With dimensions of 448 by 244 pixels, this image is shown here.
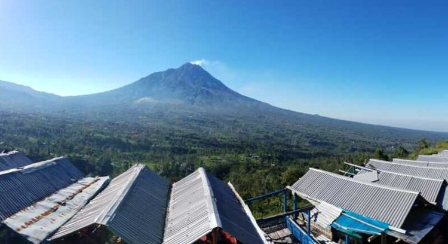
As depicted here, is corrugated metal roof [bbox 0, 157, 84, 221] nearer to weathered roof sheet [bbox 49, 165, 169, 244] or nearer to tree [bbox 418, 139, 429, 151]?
weathered roof sheet [bbox 49, 165, 169, 244]

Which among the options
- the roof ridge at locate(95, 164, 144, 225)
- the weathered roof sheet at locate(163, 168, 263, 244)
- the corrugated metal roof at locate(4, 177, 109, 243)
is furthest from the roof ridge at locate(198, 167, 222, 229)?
the corrugated metal roof at locate(4, 177, 109, 243)

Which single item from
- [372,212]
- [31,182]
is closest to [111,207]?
[31,182]

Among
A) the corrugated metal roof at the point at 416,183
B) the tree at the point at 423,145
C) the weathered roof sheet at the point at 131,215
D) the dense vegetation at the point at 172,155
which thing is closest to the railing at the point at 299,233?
the weathered roof sheet at the point at 131,215

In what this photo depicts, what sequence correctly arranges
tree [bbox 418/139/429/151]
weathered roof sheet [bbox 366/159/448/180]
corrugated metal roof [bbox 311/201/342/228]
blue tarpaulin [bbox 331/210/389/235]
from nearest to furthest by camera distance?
blue tarpaulin [bbox 331/210/389/235], corrugated metal roof [bbox 311/201/342/228], weathered roof sheet [bbox 366/159/448/180], tree [bbox 418/139/429/151]

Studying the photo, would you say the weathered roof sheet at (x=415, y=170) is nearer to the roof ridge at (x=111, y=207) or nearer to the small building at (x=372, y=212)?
the small building at (x=372, y=212)

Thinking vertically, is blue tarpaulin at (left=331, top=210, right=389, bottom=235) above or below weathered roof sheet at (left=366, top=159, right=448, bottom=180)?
below

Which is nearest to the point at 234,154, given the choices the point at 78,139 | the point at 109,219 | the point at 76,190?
the point at 78,139

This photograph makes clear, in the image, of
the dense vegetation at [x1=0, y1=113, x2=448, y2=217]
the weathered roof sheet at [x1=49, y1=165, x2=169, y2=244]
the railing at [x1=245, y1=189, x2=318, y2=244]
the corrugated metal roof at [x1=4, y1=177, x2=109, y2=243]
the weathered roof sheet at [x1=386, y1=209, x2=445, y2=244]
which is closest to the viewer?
the weathered roof sheet at [x1=49, y1=165, x2=169, y2=244]
